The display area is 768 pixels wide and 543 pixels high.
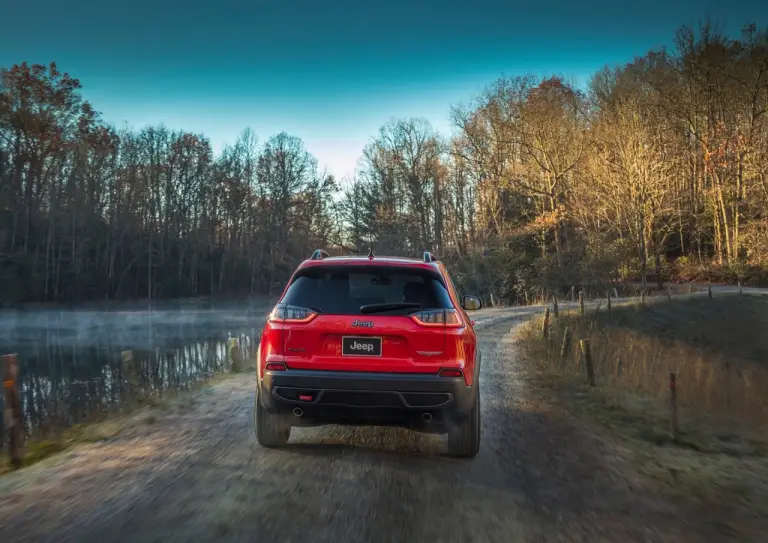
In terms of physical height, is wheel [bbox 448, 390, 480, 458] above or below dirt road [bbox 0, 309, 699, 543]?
above

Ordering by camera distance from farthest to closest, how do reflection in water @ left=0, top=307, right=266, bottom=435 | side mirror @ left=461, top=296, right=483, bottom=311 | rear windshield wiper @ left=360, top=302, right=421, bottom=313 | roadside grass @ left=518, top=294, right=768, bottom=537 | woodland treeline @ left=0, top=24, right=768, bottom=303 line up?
1. woodland treeline @ left=0, top=24, right=768, bottom=303
2. reflection in water @ left=0, top=307, right=266, bottom=435
3. side mirror @ left=461, top=296, right=483, bottom=311
4. roadside grass @ left=518, top=294, right=768, bottom=537
5. rear windshield wiper @ left=360, top=302, right=421, bottom=313

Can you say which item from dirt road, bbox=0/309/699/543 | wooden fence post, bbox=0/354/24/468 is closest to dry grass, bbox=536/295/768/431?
dirt road, bbox=0/309/699/543

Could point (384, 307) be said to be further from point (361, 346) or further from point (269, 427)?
point (269, 427)

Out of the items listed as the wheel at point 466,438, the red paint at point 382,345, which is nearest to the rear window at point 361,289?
the red paint at point 382,345

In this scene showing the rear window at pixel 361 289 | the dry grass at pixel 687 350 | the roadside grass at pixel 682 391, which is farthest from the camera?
the dry grass at pixel 687 350

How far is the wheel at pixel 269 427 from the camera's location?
558cm

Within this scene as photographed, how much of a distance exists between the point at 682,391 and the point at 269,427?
10.2 meters

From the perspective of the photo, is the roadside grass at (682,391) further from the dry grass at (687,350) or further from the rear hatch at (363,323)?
the rear hatch at (363,323)

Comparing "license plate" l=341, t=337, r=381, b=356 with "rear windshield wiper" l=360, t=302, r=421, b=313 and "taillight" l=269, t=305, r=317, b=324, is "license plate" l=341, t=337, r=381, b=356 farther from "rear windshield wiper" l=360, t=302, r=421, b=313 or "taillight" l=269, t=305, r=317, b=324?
"taillight" l=269, t=305, r=317, b=324

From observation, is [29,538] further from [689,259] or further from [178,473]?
[689,259]

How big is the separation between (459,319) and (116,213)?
166ft

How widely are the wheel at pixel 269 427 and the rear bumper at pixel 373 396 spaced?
63 cm

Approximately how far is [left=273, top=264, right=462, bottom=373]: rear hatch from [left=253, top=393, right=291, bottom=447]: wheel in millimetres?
789

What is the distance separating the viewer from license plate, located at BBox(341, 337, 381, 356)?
4.98 metres
